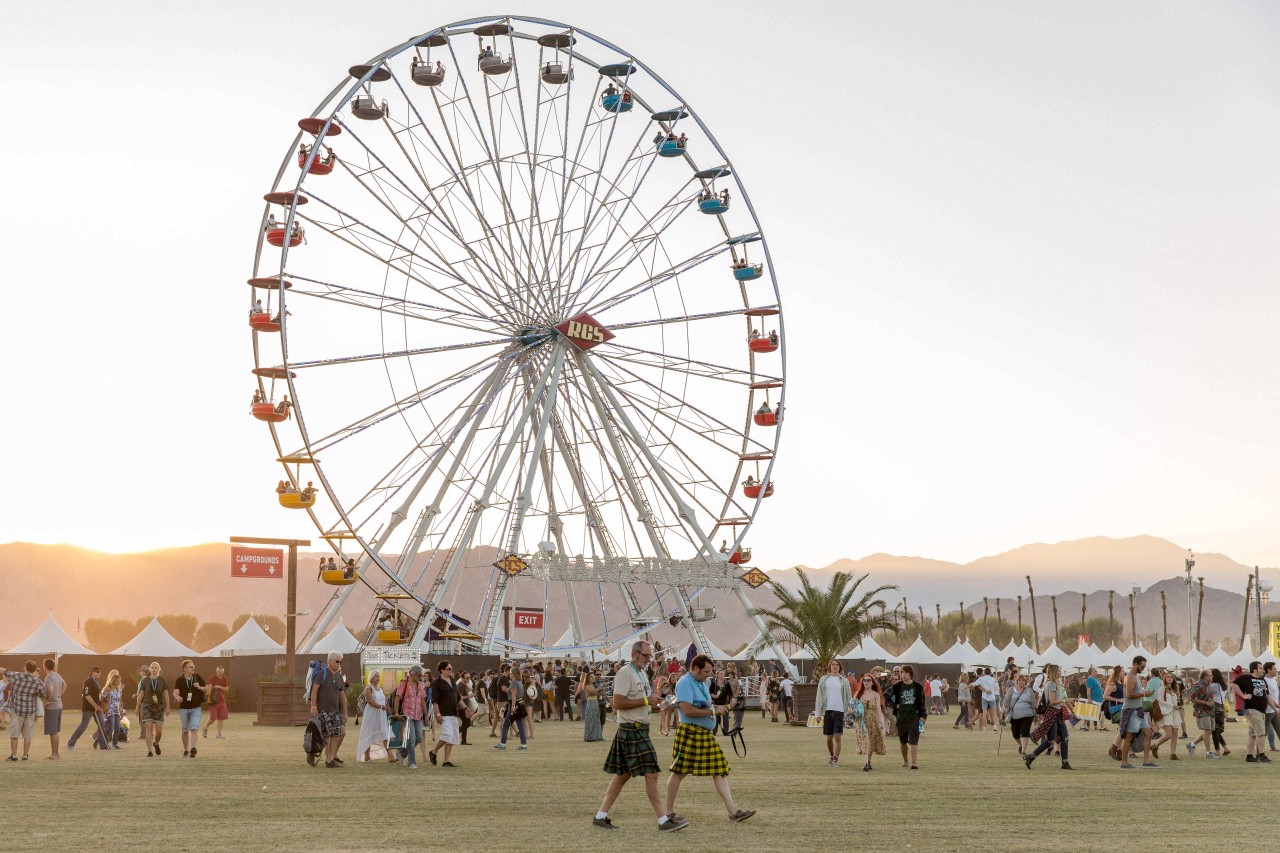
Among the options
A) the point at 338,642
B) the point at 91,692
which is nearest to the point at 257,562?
the point at 338,642

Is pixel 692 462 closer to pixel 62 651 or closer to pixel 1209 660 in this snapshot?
pixel 62 651

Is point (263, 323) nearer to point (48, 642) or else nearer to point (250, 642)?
point (48, 642)

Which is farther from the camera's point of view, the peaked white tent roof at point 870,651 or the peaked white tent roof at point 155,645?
the peaked white tent roof at point 870,651

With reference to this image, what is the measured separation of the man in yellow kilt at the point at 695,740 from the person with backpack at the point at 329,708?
8834 millimetres

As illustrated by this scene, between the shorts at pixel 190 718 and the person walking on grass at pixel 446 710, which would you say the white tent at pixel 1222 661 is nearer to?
the person walking on grass at pixel 446 710

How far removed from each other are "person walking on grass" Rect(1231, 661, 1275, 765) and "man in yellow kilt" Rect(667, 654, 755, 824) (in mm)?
12439

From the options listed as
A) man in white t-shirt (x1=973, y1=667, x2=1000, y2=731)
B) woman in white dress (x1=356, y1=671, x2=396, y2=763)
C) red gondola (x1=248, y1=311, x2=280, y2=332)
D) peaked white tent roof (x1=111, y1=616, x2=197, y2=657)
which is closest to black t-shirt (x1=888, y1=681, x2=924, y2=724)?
woman in white dress (x1=356, y1=671, x2=396, y2=763)

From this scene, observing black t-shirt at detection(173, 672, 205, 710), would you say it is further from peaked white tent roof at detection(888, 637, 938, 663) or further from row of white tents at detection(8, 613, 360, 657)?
peaked white tent roof at detection(888, 637, 938, 663)

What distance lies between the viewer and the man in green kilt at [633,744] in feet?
42.1

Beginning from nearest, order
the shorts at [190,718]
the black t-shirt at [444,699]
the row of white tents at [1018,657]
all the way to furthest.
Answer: the black t-shirt at [444,699] → the shorts at [190,718] → the row of white tents at [1018,657]

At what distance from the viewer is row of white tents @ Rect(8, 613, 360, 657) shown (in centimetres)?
5038

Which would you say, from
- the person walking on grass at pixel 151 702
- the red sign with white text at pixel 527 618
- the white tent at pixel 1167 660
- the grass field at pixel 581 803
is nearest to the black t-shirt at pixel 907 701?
the grass field at pixel 581 803

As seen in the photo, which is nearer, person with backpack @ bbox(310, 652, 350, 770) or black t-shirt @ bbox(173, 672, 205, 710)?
person with backpack @ bbox(310, 652, 350, 770)

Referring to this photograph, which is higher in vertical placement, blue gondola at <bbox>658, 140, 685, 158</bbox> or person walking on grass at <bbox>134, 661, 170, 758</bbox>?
blue gondola at <bbox>658, 140, 685, 158</bbox>
